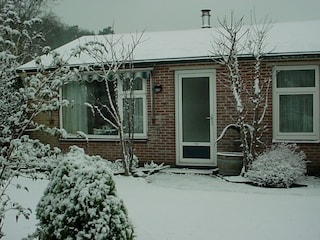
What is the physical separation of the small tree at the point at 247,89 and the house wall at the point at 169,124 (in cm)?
16

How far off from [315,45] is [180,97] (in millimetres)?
3441

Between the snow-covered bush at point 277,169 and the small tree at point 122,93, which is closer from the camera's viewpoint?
the snow-covered bush at point 277,169

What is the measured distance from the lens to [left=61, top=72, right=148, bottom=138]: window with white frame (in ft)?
37.1

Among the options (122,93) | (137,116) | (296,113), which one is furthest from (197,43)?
(296,113)

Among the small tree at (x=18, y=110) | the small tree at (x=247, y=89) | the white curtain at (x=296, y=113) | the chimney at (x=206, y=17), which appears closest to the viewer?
the small tree at (x=18, y=110)

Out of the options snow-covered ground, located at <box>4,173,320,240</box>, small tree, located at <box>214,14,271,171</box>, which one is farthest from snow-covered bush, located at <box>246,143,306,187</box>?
small tree, located at <box>214,14,271,171</box>

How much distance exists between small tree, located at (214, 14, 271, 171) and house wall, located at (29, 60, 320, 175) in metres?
0.16

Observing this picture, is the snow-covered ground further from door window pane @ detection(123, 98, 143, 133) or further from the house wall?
door window pane @ detection(123, 98, 143, 133)

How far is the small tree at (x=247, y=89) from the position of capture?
9.70 m

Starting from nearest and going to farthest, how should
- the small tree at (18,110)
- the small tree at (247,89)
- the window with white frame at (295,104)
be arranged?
the small tree at (18,110), the small tree at (247,89), the window with white frame at (295,104)

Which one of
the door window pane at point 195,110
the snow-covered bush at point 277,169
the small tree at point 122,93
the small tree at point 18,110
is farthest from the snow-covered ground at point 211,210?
the door window pane at point 195,110

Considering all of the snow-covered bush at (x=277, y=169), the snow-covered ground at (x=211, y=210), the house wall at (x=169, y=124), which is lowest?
the snow-covered ground at (x=211, y=210)

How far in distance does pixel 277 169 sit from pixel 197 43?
474 centimetres

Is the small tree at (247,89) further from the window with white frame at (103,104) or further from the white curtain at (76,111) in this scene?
the white curtain at (76,111)
